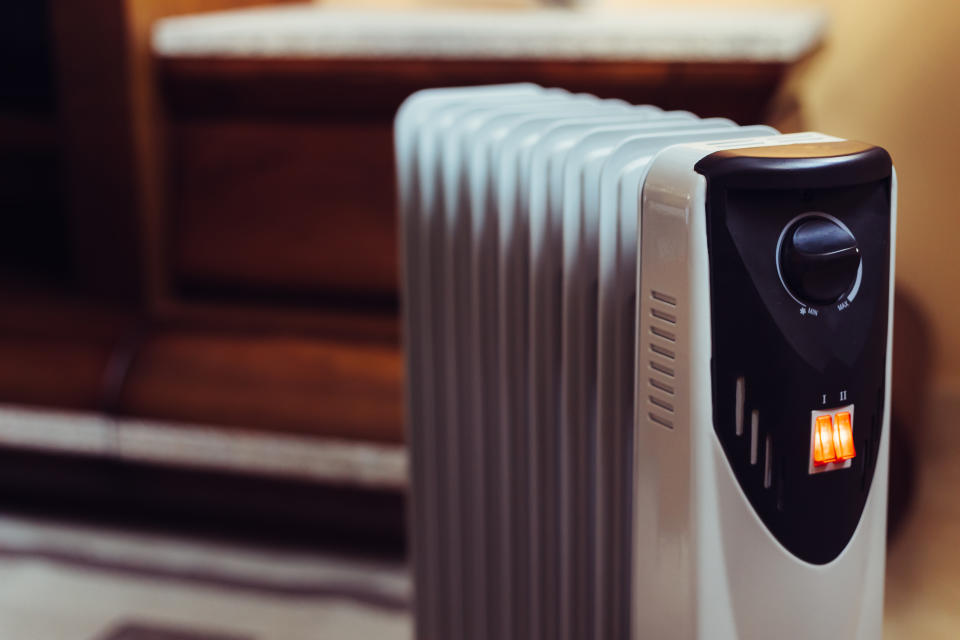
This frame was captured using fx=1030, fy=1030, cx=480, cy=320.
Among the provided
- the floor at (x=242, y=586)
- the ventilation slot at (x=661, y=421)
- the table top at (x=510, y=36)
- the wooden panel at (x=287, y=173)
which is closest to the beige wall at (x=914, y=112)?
the table top at (x=510, y=36)

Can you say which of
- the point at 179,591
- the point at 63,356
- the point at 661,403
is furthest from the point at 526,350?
the point at 63,356

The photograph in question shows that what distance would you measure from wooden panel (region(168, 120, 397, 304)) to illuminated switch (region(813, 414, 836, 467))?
3.43ft

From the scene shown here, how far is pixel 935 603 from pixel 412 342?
2.48 feet

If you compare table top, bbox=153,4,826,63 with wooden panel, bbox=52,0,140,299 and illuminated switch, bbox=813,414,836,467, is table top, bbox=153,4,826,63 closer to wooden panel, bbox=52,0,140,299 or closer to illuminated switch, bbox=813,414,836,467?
wooden panel, bbox=52,0,140,299

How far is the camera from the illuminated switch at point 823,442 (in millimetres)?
585

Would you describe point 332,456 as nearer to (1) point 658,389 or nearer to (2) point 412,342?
(2) point 412,342

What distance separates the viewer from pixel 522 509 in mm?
835

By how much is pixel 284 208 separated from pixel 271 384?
12.1 inches

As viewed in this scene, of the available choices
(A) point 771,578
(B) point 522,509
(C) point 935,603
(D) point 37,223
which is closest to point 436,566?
(B) point 522,509

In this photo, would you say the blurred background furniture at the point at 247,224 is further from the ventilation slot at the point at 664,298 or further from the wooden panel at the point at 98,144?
the ventilation slot at the point at 664,298

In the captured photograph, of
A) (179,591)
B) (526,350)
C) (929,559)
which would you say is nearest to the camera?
(526,350)

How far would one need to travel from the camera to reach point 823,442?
589mm

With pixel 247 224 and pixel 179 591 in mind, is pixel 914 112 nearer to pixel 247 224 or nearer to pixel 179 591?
pixel 247 224

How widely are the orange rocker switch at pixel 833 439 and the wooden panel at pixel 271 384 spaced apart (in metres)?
0.86
